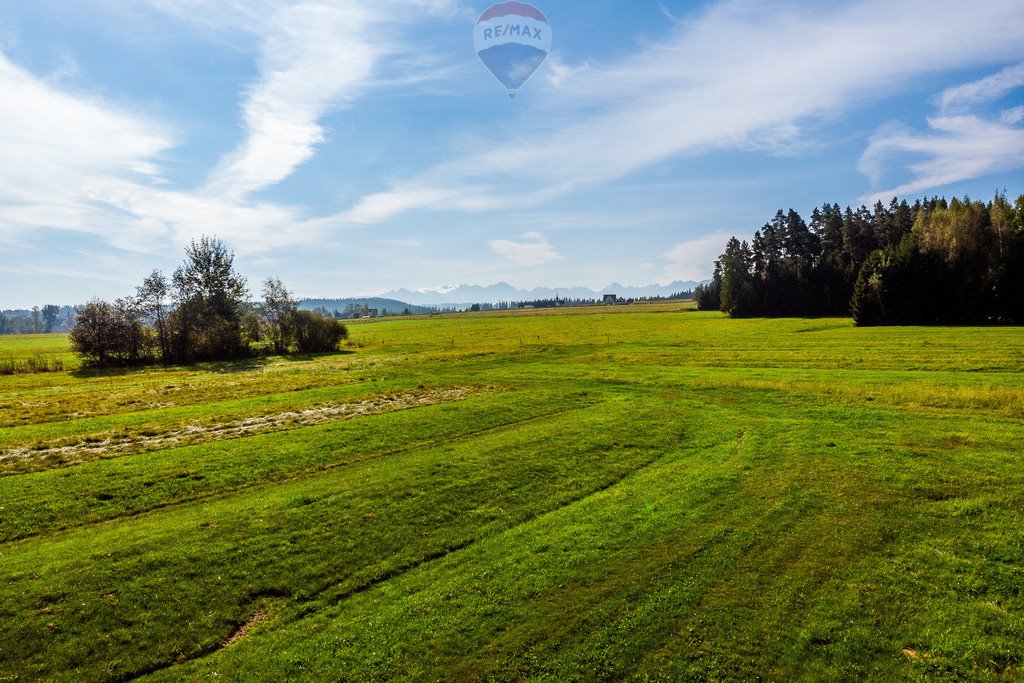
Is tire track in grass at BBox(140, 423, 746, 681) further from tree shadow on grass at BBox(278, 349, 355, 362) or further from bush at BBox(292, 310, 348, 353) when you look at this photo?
bush at BBox(292, 310, 348, 353)

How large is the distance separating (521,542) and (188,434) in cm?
1835

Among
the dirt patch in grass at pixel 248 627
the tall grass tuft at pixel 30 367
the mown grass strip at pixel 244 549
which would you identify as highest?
the tall grass tuft at pixel 30 367

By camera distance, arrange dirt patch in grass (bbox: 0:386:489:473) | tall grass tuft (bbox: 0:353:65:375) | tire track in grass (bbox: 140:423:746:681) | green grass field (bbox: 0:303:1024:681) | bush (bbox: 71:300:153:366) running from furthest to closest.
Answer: bush (bbox: 71:300:153:366)
tall grass tuft (bbox: 0:353:65:375)
dirt patch in grass (bbox: 0:386:489:473)
tire track in grass (bbox: 140:423:746:681)
green grass field (bbox: 0:303:1024:681)

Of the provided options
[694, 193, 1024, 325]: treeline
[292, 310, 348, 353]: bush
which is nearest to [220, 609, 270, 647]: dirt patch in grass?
[292, 310, 348, 353]: bush

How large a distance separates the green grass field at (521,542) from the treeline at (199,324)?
36.1 metres

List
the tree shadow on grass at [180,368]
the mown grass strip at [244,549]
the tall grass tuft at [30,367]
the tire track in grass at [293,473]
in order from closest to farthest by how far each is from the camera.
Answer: the mown grass strip at [244,549] < the tire track in grass at [293,473] < the tree shadow on grass at [180,368] < the tall grass tuft at [30,367]

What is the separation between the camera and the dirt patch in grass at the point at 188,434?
18.9 meters

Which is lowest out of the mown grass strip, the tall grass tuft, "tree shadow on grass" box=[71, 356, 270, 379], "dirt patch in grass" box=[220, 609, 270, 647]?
"dirt patch in grass" box=[220, 609, 270, 647]

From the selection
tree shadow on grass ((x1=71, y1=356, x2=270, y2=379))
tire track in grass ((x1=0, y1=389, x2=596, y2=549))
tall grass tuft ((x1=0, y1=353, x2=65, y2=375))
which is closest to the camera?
tire track in grass ((x1=0, y1=389, x2=596, y2=549))

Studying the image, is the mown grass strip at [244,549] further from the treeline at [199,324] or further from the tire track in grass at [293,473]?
the treeline at [199,324]

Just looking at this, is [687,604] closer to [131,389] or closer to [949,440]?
[949,440]

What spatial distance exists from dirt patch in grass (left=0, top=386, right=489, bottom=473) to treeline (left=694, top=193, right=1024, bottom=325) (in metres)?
84.0

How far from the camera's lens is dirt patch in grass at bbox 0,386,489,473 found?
18922 mm

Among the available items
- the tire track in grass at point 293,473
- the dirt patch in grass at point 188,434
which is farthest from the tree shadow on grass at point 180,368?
the tire track in grass at point 293,473
